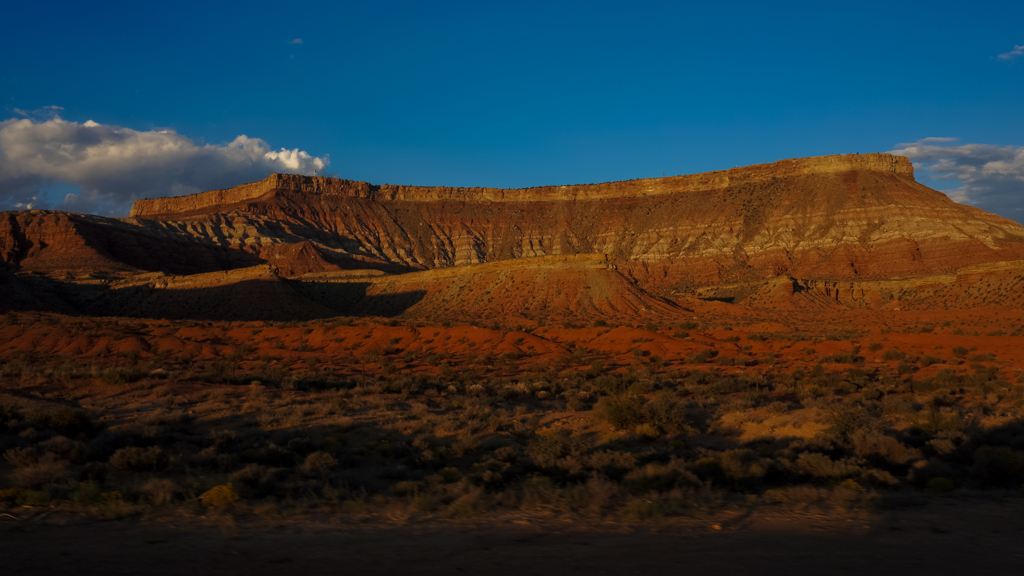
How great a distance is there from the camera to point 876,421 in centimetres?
1177

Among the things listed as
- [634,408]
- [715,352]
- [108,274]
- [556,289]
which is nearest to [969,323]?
[715,352]

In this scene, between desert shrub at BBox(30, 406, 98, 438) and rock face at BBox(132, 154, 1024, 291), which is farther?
rock face at BBox(132, 154, 1024, 291)

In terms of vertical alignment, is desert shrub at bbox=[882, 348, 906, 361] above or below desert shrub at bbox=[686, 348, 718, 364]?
above

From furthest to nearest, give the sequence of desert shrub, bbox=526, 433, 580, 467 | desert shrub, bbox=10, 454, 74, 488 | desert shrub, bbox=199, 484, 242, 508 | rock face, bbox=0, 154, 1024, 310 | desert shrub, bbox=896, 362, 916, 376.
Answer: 1. rock face, bbox=0, 154, 1024, 310
2. desert shrub, bbox=896, 362, 916, 376
3. desert shrub, bbox=526, 433, 580, 467
4. desert shrub, bbox=10, 454, 74, 488
5. desert shrub, bbox=199, 484, 242, 508

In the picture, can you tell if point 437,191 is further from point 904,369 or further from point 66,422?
point 66,422

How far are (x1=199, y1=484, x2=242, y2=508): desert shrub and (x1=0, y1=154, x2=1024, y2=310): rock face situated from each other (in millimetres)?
53423

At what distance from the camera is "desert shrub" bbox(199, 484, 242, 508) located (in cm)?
704

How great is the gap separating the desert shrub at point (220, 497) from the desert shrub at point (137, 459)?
2.13 metres

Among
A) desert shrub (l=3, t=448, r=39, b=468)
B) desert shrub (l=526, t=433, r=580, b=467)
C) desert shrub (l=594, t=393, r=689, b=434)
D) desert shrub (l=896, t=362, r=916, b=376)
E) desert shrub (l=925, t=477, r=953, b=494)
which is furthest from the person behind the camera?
desert shrub (l=896, t=362, r=916, b=376)

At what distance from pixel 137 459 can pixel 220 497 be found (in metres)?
2.49

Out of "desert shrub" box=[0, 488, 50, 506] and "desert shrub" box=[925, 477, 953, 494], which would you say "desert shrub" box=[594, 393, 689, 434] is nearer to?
"desert shrub" box=[925, 477, 953, 494]

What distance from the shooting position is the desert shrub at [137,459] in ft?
28.0

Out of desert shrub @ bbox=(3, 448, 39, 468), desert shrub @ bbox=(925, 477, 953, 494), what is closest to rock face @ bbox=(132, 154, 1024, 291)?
desert shrub @ bbox=(925, 477, 953, 494)

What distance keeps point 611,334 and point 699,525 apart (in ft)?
83.5
